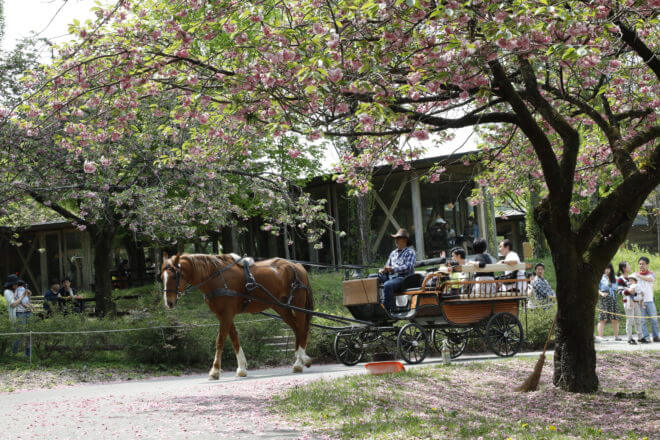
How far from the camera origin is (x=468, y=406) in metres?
9.25

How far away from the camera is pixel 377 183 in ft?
106

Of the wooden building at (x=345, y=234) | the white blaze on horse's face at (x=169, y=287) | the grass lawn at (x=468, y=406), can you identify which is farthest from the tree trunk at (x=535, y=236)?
the white blaze on horse's face at (x=169, y=287)

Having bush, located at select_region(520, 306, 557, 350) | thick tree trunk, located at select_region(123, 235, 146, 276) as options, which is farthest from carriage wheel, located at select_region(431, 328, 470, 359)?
thick tree trunk, located at select_region(123, 235, 146, 276)

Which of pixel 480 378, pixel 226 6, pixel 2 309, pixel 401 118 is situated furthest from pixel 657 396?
pixel 2 309

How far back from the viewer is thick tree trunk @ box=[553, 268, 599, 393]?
9836 millimetres

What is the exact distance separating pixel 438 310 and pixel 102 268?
559 inches

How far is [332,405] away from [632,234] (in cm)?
4249

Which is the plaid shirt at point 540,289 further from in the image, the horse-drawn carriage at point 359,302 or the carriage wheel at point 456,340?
the carriage wheel at point 456,340

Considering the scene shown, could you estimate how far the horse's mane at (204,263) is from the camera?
1260cm

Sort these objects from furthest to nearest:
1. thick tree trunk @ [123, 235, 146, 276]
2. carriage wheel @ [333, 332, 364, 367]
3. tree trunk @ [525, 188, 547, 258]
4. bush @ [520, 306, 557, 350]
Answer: thick tree trunk @ [123, 235, 146, 276]
tree trunk @ [525, 188, 547, 258]
bush @ [520, 306, 557, 350]
carriage wheel @ [333, 332, 364, 367]

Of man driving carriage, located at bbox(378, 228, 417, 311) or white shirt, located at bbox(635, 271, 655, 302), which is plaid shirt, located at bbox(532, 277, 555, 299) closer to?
white shirt, located at bbox(635, 271, 655, 302)

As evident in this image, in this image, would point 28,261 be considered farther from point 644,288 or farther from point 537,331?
point 644,288

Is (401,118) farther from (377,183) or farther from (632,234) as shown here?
(632,234)

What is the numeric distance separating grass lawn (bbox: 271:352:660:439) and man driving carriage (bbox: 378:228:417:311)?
209cm
